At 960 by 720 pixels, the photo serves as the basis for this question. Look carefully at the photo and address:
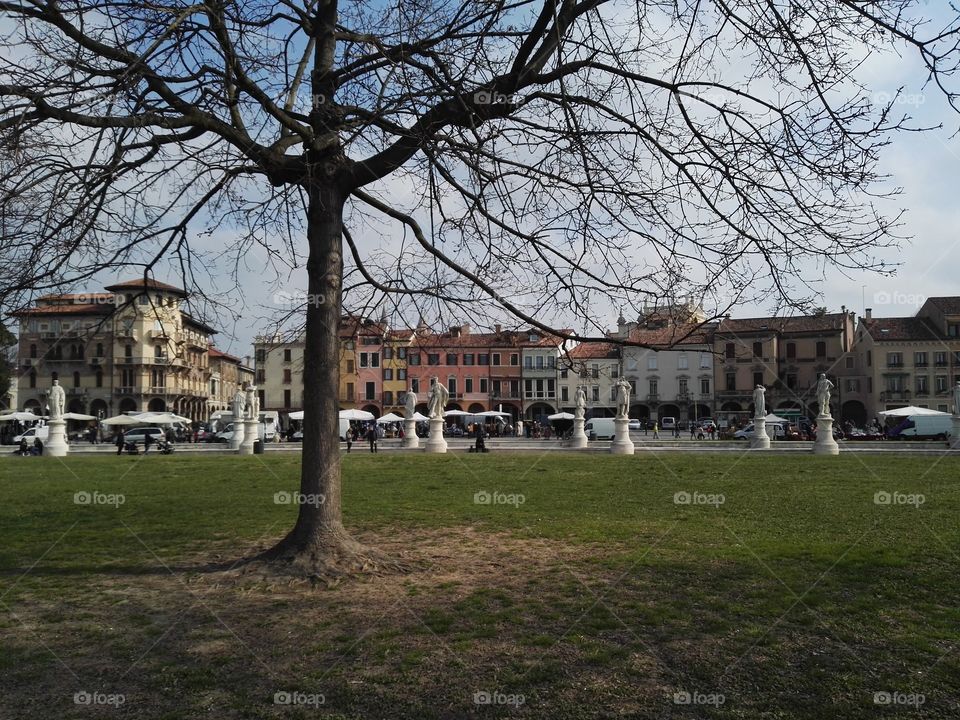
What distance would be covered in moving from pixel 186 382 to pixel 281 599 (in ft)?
286

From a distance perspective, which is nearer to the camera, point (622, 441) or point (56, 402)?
point (622, 441)

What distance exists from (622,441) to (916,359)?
5542 cm

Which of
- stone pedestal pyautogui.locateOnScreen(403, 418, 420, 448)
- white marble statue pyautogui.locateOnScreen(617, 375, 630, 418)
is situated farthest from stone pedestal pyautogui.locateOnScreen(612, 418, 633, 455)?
stone pedestal pyautogui.locateOnScreen(403, 418, 420, 448)

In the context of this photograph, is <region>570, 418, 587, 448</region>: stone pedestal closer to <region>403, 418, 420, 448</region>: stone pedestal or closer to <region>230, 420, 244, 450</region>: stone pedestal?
<region>403, 418, 420, 448</region>: stone pedestal

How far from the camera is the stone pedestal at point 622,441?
98.0 ft

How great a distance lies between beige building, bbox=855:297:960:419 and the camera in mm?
71312

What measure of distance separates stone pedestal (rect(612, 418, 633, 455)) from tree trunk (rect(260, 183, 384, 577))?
22731 millimetres

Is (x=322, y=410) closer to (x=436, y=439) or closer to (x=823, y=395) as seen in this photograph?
(x=436, y=439)

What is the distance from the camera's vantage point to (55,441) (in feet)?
105

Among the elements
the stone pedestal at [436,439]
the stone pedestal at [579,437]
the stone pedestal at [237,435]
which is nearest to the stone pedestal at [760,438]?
the stone pedestal at [579,437]

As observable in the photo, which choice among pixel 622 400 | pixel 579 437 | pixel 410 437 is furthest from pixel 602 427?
pixel 622 400

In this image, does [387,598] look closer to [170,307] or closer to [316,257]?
[316,257]

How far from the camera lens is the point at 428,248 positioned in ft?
28.1

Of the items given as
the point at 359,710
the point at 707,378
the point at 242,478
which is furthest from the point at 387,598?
the point at 707,378
